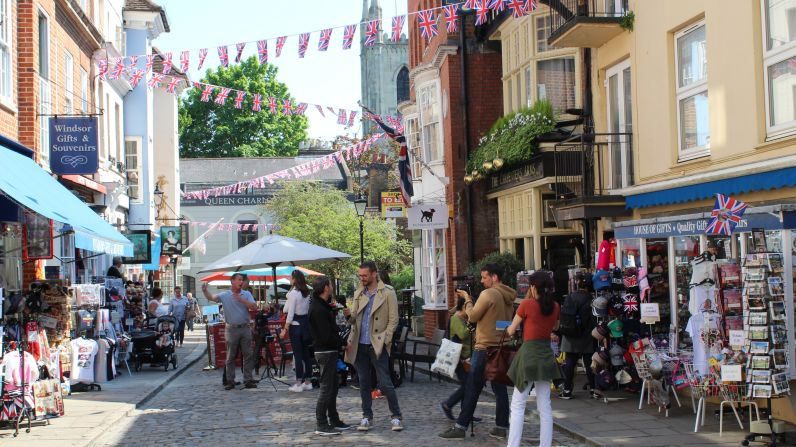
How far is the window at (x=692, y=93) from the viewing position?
12.6 m

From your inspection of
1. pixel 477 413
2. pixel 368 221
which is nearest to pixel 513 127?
pixel 477 413

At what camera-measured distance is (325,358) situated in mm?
10844

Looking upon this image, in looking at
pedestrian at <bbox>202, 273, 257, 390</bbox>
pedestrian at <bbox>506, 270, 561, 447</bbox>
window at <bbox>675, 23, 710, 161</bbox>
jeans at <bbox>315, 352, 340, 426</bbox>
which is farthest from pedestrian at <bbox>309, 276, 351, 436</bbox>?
window at <bbox>675, 23, 710, 161</bbox>

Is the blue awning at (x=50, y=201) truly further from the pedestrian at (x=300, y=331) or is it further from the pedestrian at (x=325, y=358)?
the pedestrian at (x=325, y=358)

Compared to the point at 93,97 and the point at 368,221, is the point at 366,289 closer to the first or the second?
the point at 93,97

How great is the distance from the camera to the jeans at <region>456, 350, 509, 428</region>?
1010 centimetres

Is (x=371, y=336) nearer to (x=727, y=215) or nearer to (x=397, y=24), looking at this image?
(x=727, y=215)

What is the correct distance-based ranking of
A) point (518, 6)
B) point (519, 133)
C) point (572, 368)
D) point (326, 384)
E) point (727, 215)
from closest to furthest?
point (727, 215), point (326, 384), point (572, 368), point (518, 6), point (519, 133)

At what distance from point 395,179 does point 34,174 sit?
35322 millimetres

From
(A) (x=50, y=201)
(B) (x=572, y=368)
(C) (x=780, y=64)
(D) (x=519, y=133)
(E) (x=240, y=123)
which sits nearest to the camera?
(C) (x=780, y=64)

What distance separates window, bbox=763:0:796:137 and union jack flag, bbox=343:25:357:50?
28.4 feet

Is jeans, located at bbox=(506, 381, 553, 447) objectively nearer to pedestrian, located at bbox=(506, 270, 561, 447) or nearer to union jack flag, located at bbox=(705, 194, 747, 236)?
pedestrian, located at bbox=(506, 270, 561, 447)

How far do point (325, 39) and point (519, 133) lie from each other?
4.32 m

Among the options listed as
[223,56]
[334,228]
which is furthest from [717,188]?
[334,228]
